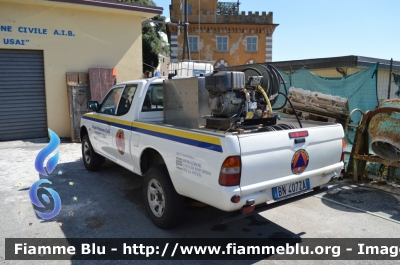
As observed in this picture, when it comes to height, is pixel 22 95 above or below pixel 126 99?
above

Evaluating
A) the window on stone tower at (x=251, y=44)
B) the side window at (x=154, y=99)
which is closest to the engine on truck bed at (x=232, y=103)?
the side window at (x=154, y=99)

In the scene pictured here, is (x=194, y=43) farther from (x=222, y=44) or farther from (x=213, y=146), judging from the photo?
(x=213, y=146)

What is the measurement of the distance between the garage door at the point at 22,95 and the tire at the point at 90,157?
4614 mm

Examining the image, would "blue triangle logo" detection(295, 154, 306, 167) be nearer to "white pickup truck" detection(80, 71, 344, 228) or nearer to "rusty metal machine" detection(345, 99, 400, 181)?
"white pickup truck" detection(80, 71, 344, 228)

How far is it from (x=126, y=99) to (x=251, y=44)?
27.8 meters

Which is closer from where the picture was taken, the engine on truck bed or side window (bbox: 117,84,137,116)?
the engine on truck bed

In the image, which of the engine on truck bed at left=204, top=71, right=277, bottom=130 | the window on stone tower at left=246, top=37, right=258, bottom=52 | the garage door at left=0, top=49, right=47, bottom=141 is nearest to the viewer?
the engine on truck bed at left=204, top=71, right=277, bottom=130

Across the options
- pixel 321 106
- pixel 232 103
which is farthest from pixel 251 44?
pixel 232 103

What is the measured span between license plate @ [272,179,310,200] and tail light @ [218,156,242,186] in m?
0.58

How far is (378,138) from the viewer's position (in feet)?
18.0

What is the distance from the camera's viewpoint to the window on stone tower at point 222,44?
101 ft

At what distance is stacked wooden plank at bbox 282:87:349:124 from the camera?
240 inches

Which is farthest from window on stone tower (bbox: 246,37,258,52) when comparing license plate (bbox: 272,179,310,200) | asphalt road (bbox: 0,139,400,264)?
license plate (bbox: 272,179,310,200)

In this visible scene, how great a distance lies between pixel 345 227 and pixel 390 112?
90.2 inches
